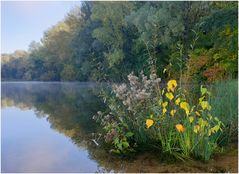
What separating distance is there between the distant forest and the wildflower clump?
1.47 ft

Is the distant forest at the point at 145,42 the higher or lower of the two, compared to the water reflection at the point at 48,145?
higher

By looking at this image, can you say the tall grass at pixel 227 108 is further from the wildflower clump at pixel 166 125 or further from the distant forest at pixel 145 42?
the distant forest at pixel 145 42

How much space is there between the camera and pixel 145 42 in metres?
4.25

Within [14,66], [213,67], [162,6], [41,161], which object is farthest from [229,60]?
[14,66]

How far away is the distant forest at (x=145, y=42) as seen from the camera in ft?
24.4

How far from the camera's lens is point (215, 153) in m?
3.51

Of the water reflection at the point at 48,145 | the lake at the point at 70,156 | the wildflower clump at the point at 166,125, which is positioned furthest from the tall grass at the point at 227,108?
the water reflection at the point at 48,145

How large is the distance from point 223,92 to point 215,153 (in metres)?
1.17

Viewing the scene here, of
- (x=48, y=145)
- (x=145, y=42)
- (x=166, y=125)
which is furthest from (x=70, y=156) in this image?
(x=145, y=42)

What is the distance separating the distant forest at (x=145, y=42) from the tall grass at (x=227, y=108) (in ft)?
1.73

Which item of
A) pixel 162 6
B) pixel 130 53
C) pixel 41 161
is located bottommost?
pixel 41 161

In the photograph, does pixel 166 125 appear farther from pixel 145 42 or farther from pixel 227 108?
pixel 145 42

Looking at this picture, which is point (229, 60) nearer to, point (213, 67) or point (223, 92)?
point (213, 67)

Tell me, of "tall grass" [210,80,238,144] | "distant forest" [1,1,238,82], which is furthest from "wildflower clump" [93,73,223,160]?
"distant forest" [1,1,238,82]
